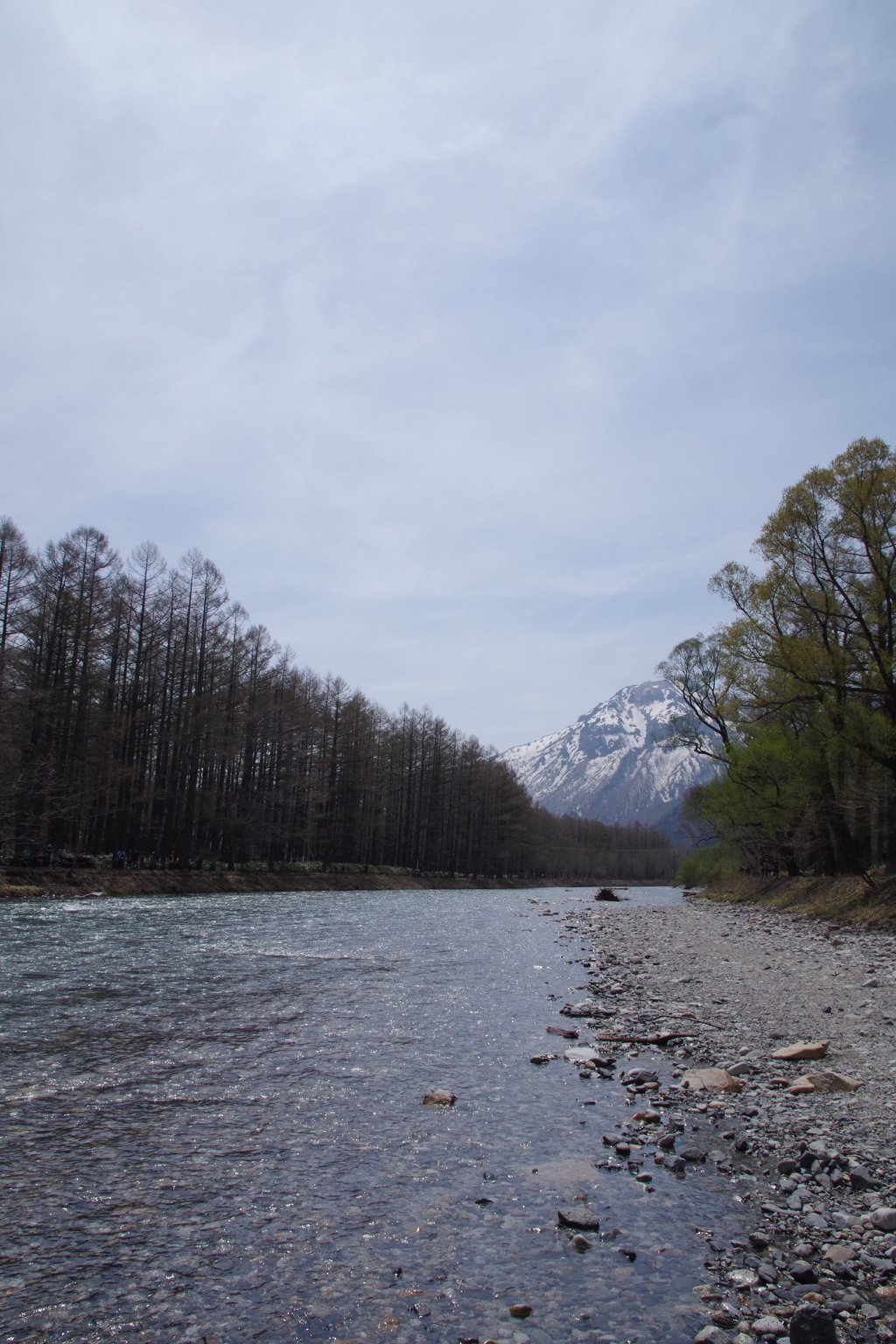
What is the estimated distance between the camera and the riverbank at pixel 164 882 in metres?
34.0

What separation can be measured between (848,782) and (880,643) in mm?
7617

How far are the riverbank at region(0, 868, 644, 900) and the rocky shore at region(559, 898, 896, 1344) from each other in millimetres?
27762

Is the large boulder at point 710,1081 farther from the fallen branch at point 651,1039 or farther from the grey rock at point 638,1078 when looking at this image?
the fallen branch at point 651,1039

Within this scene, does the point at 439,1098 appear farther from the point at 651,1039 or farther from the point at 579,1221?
the point at 651,1039

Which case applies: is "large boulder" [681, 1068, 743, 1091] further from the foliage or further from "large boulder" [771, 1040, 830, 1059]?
the foliage

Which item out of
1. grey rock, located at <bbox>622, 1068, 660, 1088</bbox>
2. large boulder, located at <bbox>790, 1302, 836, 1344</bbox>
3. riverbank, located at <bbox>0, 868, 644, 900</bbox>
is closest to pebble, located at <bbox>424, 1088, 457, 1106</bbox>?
grey rock, located at <bbox>622, 1068, 660, 1088</bbox>

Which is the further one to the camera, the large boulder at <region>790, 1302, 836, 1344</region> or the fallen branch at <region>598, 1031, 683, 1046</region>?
the fallen branch at <region>598, 1031, 683, 1046</region>

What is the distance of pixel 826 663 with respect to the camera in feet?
89.5

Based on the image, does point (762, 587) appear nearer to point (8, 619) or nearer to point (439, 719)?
point (8, 619)

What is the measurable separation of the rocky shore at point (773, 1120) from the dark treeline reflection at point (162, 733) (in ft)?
98.5

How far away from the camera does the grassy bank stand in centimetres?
2652

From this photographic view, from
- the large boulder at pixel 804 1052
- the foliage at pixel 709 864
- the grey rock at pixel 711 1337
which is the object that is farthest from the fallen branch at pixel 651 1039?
the foliage at pixel 709 864

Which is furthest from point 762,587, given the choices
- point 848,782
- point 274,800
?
point 274,800

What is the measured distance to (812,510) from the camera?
26484 millimetres
